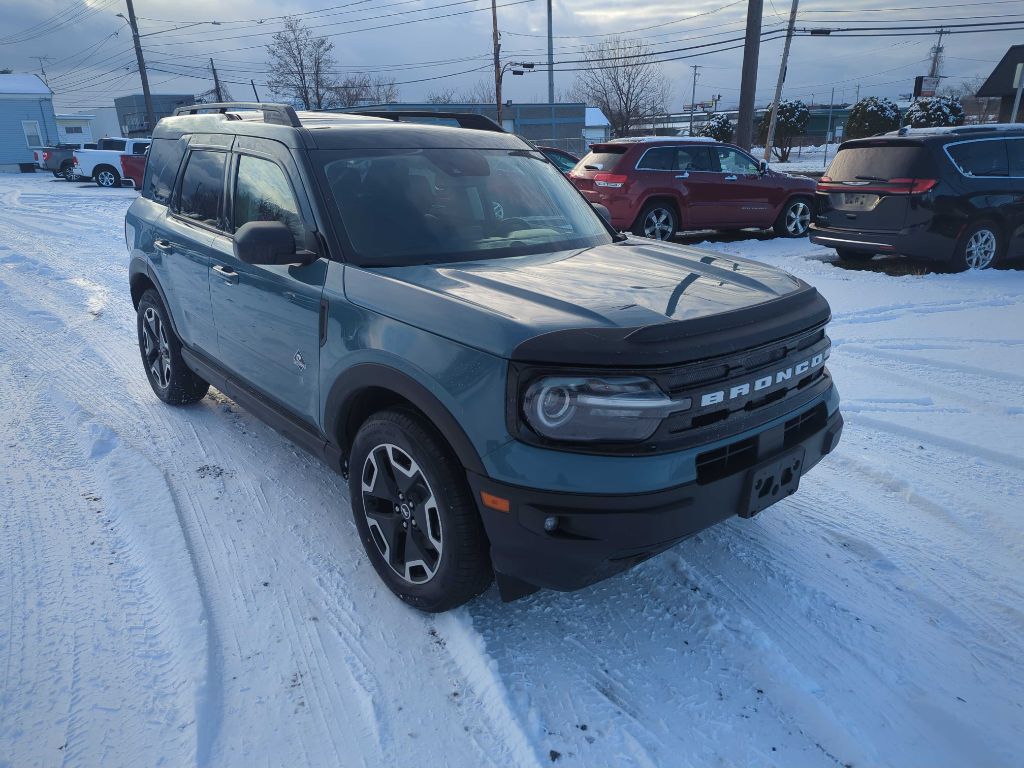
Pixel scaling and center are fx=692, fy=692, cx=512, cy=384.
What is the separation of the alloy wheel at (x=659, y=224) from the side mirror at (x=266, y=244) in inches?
346

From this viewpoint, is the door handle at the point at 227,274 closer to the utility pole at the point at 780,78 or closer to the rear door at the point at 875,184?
the rear door at the point at 875,184

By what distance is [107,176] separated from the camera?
25.8 m

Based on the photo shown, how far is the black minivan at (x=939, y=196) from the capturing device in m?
8.24

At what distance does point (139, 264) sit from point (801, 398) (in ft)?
14.7

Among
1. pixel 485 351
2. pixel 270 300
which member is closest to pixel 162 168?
pixel 270 300

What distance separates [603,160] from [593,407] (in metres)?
9.71

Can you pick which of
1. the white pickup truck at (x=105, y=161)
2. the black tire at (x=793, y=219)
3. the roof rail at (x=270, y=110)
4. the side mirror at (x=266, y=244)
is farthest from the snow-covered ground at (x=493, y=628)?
the white pickup truck at (x=105, y=161)

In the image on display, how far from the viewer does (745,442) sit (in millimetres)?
2422

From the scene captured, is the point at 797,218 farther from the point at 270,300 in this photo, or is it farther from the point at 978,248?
the point at 270,300

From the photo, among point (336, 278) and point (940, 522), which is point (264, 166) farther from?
point (940, 522)

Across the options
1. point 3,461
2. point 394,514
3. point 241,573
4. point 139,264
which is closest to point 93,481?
point 3,461

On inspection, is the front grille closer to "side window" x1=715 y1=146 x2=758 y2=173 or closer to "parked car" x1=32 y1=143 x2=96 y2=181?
"side window" x1=715 y1=146 x2=758 y2=173

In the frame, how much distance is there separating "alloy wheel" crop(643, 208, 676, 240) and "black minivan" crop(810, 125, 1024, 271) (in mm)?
2714

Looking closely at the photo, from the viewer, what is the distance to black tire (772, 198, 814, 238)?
11992 millimetres
